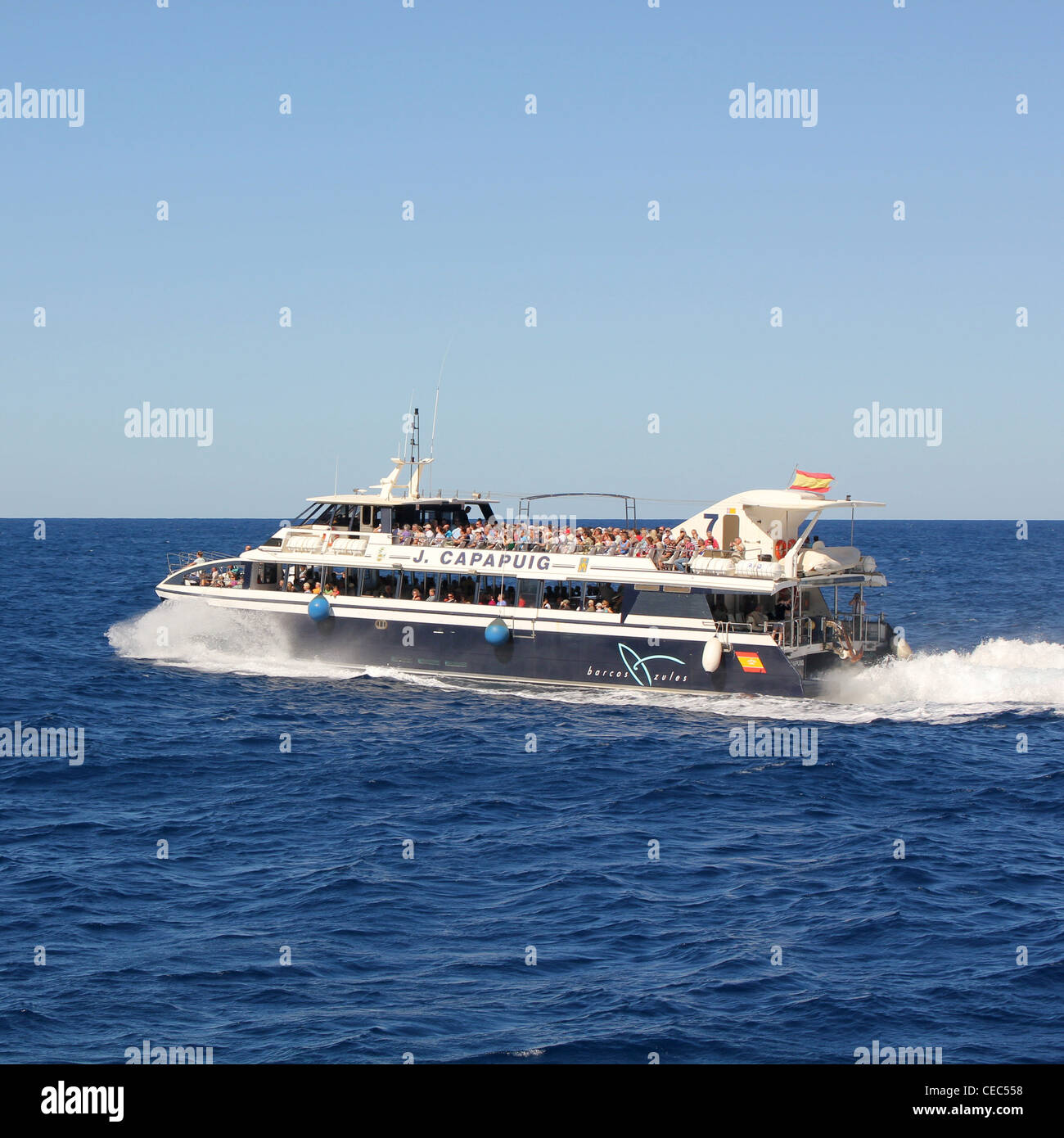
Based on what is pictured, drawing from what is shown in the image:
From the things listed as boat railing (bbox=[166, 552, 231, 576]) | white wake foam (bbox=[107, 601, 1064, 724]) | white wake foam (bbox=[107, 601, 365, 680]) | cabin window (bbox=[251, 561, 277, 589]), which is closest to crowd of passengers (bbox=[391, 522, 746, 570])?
white wake foam (bbox=[107, 601, 1064, 724])

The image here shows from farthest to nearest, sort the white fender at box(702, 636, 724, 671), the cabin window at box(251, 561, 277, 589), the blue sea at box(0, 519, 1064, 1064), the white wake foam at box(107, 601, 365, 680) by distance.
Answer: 1. the cabin window at box(251, 561, 277, 589)
2. the white wake foam at box(107, 601, 365, 680)
3. the white fender at box(702, 636, 724, 671)
4. the blue sea at box(0, 519, 1064, 1064)

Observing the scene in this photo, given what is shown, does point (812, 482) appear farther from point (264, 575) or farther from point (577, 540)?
point (264, 575)

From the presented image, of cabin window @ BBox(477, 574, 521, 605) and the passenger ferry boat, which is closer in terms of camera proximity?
the passenger ferry boat

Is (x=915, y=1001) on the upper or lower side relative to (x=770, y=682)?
lower

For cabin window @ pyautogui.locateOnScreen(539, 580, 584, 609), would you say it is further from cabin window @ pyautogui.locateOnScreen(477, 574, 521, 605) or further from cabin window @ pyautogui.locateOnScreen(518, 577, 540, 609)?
cabin window @ pyautogui.locateOnScreen(477, 574, 521, 605)

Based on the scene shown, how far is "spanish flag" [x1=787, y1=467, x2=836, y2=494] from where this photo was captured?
3812cm

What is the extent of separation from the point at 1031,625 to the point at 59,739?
48158mm

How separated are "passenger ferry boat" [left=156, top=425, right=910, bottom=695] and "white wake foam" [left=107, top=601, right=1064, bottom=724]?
42 centimetres

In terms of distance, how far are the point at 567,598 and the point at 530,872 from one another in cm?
1814

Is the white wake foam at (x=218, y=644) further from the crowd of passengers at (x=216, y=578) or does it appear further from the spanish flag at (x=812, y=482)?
the spanish flag at (x=812, y=482)

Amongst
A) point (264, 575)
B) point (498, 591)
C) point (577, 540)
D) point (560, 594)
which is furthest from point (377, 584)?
point (577, 540)
